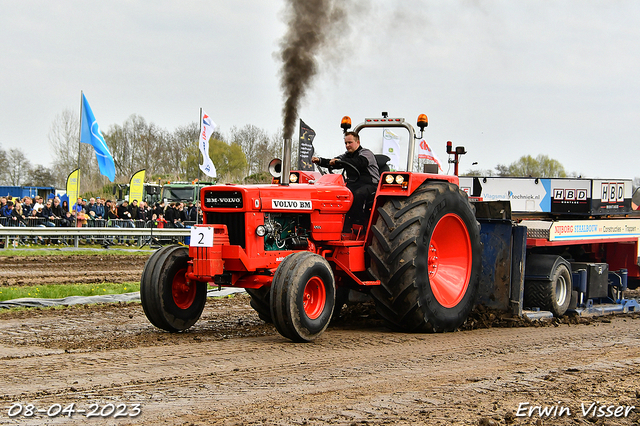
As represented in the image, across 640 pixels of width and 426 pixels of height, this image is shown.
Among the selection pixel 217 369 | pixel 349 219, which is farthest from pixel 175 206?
pixel 217 369

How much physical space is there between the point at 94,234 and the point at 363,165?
1392 cm

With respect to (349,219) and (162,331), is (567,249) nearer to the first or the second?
(349,219)

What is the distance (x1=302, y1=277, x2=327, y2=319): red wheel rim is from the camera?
6922 mm

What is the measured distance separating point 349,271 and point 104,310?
377 cm

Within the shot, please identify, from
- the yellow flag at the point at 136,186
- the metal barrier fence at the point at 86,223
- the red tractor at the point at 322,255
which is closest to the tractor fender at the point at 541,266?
the red tractor at the point at 322,255

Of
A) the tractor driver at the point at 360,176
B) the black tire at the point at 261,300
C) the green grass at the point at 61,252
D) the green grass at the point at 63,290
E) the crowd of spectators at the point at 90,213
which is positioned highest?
the tractor driver at the point at 360,176

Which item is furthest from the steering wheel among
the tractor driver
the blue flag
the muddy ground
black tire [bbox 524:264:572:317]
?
A: the blue flag

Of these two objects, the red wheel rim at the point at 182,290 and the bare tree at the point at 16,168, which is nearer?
the red wheel rim at the point at 182,290

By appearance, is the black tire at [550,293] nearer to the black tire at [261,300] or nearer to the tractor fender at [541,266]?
the tractor fender at [541,266]

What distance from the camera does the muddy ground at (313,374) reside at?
4.39 m

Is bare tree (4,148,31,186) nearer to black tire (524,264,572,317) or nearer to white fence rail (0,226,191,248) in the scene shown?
white fence rail (0,226,191,248)

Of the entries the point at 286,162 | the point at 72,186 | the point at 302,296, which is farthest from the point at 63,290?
the point at 72,186

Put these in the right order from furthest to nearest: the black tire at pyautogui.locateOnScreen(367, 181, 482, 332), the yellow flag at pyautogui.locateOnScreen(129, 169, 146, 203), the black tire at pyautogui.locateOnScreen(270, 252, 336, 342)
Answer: the yellow flag at pyautogui.locateOnScreen(129, 169, 146, 203) → the black tire at pyautogui.locateOnScreen(367, 181, 482, 332) → the black tire at pyautogui.locateOnScreen(270, 252, 336, 342)

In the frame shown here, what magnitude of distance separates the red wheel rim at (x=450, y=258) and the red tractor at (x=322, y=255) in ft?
0.04
